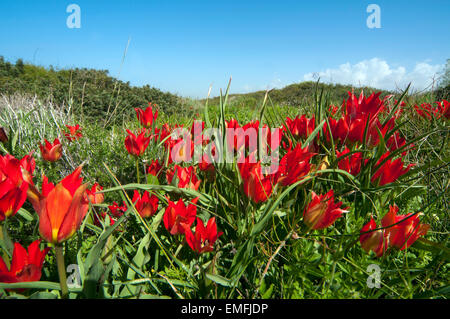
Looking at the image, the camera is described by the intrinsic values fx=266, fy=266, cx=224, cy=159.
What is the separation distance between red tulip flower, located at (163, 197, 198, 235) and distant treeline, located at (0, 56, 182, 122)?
358cm

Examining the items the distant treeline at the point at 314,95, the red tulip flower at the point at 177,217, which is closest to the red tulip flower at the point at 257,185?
the red tulip flower at the point at 177,217

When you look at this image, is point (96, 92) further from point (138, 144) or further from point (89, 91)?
point (138, 144)

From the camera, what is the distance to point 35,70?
10625 millimetres

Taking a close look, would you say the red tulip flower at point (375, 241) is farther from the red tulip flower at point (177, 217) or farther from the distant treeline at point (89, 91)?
the distant treeline at point (89, 91)

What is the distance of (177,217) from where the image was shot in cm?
84

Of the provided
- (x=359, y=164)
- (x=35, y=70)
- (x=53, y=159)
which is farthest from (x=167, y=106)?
(x=35, y=70)

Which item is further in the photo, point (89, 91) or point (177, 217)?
point (89, 91)

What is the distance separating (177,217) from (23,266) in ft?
1.28

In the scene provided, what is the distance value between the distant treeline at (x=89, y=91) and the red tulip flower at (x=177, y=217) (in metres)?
3.58

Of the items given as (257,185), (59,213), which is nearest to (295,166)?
(257,185)

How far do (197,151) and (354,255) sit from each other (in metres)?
0.83
